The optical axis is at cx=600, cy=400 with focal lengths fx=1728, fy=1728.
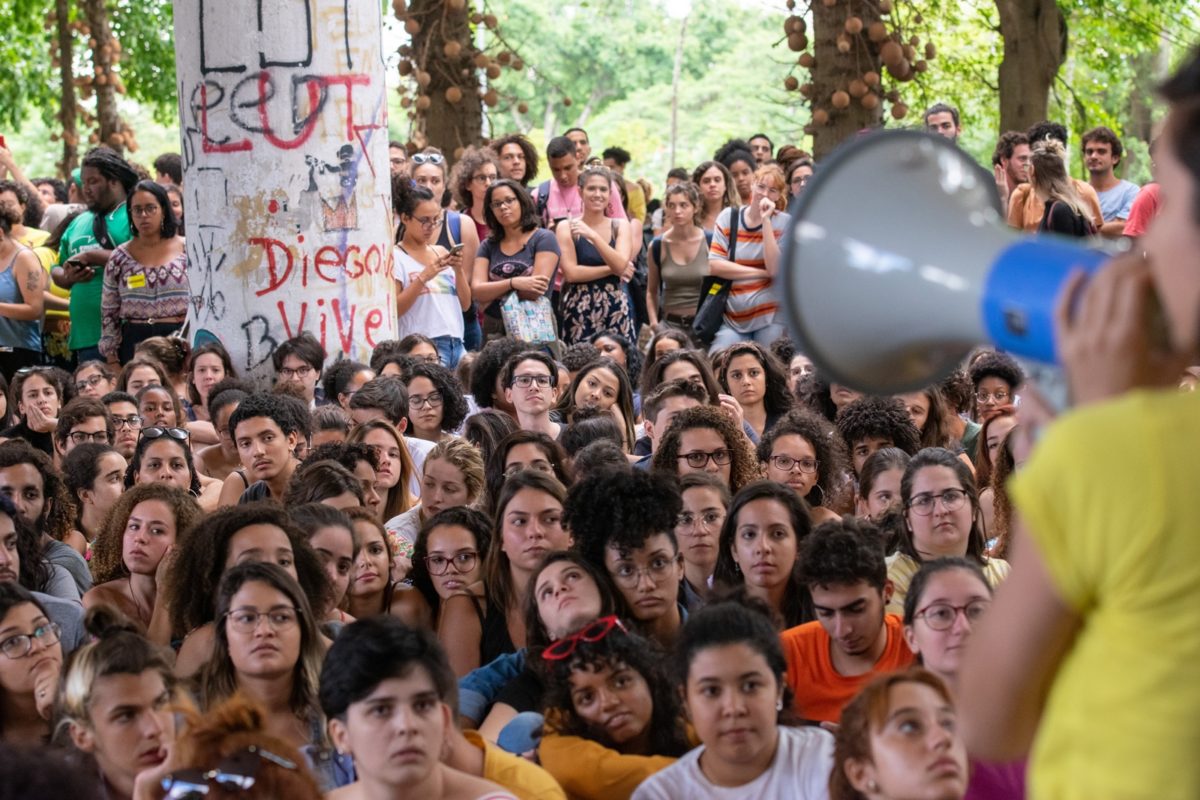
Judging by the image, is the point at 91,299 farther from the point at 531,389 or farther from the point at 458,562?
the point at 458,562

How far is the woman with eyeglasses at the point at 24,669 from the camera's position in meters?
4.72

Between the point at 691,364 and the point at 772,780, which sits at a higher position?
the point at 691,364

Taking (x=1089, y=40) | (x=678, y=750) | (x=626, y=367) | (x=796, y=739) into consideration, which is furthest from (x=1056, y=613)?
(x=1089, y=40)

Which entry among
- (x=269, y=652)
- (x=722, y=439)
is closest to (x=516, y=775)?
(x=269, y=652)

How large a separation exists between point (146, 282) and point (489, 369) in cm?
236

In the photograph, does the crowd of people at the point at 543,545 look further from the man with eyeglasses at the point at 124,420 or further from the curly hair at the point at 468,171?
the curly hair at the point at 468,171

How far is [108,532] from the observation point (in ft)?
20.2

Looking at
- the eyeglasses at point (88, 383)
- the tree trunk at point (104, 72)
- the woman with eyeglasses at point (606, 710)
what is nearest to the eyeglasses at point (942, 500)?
the woman with eyeglasses at point (606, 710)

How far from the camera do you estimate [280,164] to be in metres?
7.86

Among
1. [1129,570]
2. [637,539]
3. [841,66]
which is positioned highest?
[841,66]

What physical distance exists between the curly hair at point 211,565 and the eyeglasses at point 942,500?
1949 mm

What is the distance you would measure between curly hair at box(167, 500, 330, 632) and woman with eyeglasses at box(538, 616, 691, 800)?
92 centimetres

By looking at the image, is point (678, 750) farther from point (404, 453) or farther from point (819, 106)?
point (819, 106)

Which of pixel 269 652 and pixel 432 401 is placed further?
pixel 432 401
